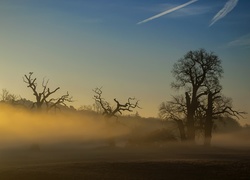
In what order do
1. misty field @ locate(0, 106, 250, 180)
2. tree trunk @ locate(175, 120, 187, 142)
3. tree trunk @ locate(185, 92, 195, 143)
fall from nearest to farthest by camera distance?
misty field @ locate(0, 106, 250, 180) → tree trunk @ locate(185, 92, 195, 143) → tree trunk @ locate(175, 120, 187, 142)

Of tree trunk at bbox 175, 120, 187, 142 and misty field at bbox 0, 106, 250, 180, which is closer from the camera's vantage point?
misty field at bbox 0, 106, 250, 180

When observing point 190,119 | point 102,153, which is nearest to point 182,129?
point 190,119

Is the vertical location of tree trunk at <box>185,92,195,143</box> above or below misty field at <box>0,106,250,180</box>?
above

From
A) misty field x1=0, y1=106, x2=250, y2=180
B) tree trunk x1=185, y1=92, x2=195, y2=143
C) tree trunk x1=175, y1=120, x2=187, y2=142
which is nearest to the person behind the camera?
misty field x1=0, y1=106, x2=250, y2=180

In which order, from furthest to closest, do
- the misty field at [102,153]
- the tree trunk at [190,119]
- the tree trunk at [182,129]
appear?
the tree trunk at [182,129]
the tree trunk at [190,119]
the misty field at [102,153]

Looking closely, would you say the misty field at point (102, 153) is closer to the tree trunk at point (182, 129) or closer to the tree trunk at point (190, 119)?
the tree trunk at point (182, 129)

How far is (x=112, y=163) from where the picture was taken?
3178 centimetres

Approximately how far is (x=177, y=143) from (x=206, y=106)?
792cm

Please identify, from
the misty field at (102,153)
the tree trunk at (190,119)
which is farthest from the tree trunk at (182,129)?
the misty field at (102,153)

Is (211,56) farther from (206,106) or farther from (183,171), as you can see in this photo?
(183,171)

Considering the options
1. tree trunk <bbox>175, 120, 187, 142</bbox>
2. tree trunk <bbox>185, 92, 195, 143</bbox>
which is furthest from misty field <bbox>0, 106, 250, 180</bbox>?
tree trunk <bbox>185, 92, 195, 143</bbox>

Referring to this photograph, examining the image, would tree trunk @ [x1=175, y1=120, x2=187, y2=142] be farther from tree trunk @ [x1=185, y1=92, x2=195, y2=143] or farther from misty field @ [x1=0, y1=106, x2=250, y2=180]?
misty field @ [x1=0, y1=106, x2=250, y2=180]

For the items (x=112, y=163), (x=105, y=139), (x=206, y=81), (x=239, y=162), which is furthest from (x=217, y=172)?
(x=105, y=139)

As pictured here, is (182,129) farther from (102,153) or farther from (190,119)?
(102,153)
